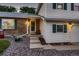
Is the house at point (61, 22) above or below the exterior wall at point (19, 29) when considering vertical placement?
above

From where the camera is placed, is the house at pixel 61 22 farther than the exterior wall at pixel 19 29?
No

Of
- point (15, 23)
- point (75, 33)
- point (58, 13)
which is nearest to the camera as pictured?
point (58, 13)

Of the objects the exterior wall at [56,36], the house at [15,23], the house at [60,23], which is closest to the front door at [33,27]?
the house at [15,23]

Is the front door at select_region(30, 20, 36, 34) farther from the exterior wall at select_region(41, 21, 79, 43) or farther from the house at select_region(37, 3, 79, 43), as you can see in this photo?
the exterior wall at select_region(41, 21, 79, 43)

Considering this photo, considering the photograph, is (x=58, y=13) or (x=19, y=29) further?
(x=19, y=29)

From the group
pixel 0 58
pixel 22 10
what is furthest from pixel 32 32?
pixel 22 10

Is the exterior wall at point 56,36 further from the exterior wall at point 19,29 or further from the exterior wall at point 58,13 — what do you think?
the exterior wall at point 19,29

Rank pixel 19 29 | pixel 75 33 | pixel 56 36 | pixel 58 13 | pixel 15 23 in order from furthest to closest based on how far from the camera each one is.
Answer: pixel 19 29, pixel 15 23, pixel 75 33, pixel 58 13, pixel 56 36

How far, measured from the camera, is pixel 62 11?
17719mm

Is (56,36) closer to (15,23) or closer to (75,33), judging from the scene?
(75,33)

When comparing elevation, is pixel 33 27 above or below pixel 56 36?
below

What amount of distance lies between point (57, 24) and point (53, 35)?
3.74 feet

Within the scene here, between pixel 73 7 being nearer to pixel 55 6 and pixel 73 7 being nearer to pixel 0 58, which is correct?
pixel 55 6

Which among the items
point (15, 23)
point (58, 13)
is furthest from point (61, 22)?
point (15, 23)
